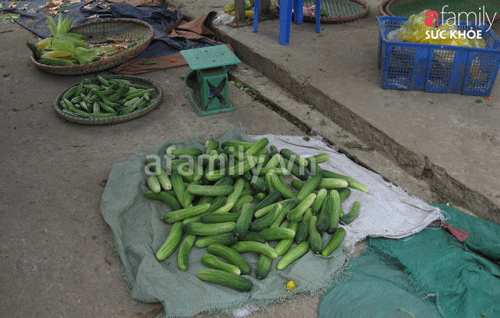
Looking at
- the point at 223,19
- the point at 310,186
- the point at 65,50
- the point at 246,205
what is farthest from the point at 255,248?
the point at 223,19

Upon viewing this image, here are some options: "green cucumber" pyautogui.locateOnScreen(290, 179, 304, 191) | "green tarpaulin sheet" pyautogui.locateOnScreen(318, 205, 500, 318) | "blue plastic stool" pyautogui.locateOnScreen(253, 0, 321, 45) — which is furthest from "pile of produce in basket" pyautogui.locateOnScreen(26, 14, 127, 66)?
"green tarpaulin sheet" pyautogui.locateOnScreen(318, 205, 500, 318)

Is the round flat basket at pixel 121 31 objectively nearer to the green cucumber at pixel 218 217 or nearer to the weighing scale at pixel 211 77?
the weighing scale at pixel 211 77

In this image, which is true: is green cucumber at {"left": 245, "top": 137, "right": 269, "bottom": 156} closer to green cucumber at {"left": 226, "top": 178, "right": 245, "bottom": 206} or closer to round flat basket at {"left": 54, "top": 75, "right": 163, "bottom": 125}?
green cucumber at {"left": 226, "top": 178, "right": 245, "bottom": 206}

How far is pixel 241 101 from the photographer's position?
Result: 5227mm

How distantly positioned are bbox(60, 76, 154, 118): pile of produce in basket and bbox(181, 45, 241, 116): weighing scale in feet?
2.31

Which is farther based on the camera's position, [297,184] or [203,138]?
[203,138]

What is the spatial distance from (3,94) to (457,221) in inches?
225

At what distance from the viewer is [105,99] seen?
4949mm

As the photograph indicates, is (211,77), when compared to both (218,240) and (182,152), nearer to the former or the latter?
(182,152)

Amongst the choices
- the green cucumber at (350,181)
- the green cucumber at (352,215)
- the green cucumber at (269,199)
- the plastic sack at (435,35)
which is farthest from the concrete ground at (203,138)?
the green cucumber at (269,199)

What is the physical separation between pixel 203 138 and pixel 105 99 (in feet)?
4.69

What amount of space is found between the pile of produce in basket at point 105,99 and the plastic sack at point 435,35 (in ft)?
10.7

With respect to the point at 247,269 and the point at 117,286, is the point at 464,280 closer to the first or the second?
the point at 247,269

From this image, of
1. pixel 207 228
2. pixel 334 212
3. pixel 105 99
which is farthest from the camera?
pixel 105 99
